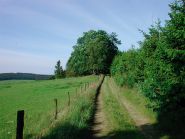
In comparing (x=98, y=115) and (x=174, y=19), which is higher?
(x=174, y=19)

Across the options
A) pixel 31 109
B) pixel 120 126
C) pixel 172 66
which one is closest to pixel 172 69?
pixel 172 66

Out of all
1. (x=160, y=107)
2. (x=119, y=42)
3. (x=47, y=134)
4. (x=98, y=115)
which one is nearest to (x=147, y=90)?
(x=160, y=107)

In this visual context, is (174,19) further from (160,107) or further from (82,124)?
(82,124)

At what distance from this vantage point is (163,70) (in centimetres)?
1528

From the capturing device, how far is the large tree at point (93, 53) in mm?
105188

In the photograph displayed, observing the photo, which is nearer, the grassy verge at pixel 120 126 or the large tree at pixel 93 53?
the grassy verge at pixel 120 126

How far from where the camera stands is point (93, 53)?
10525 cm

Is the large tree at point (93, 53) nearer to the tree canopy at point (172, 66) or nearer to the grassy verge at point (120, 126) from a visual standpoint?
the grassy verge at point (120, 126)

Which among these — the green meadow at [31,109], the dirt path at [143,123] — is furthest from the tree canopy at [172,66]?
the green meadow at [31,109]

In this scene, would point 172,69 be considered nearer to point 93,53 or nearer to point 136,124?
point 136,124

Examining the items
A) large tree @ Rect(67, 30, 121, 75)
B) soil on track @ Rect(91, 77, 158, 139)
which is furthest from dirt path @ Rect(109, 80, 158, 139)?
large tree @ Rect(67, 30, 121, 75)

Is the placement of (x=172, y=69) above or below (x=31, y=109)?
above

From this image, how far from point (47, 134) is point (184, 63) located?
6302 millimetres

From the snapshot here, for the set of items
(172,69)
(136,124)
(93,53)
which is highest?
(93,53)
